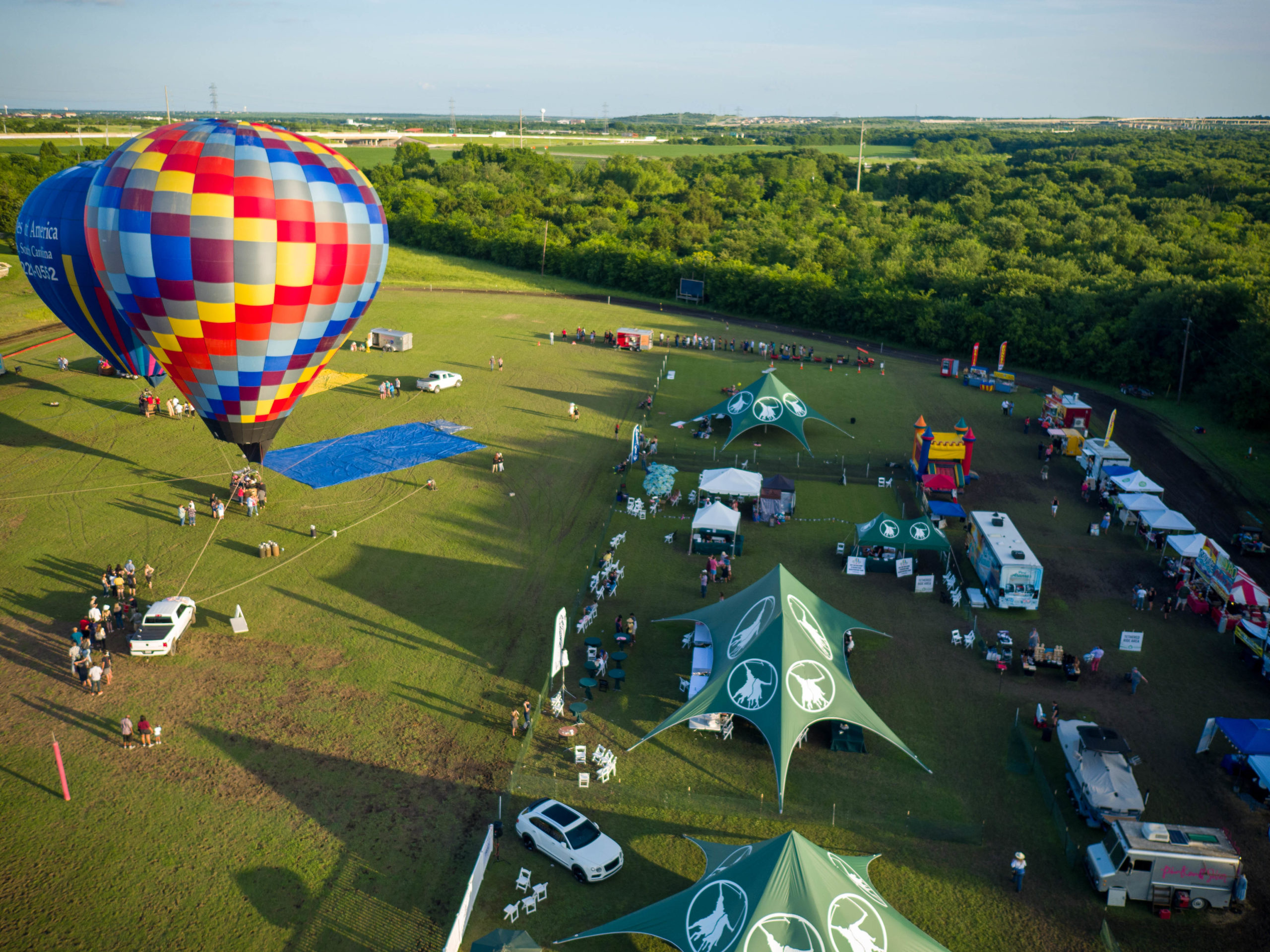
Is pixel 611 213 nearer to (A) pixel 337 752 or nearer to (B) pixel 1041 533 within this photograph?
(B) pixel 1041 533

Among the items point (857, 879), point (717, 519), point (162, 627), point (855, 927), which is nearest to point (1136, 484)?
point (717, 519)

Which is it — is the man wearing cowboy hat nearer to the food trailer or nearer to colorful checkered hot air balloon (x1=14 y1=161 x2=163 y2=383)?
colorful checkered hot air balloon (x1=14 y1=161 x2=163 y2=383)

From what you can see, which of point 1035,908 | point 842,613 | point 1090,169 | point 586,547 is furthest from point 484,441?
point 1090,169

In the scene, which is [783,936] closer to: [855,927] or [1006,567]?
[855,927]

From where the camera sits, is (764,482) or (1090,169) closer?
(764,482)

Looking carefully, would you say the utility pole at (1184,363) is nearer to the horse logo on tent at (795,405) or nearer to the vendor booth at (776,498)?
the horse logo on tent at (795,405)

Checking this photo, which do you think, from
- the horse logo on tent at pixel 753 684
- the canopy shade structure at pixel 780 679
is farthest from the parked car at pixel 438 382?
the horse logo on tent at pixel 753 684

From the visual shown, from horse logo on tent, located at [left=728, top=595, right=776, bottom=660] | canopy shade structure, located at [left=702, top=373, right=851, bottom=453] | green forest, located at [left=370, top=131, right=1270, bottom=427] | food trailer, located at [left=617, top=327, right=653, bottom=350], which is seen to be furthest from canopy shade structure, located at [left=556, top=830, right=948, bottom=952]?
food trailer, located at [left=617, top=327, right=653, bottom=350]
